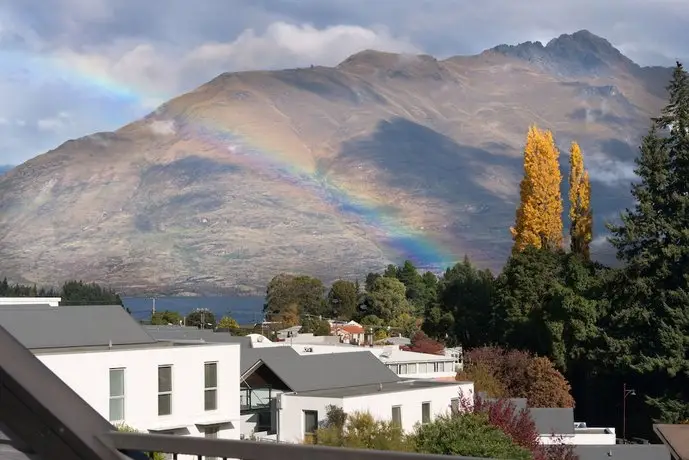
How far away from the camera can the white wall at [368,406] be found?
23.6 meters

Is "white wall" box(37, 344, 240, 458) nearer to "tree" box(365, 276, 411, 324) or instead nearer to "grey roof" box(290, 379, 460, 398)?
"grey roof" box(290, 379, 460, 398)

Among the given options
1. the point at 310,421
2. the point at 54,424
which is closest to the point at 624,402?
the point at 310,421

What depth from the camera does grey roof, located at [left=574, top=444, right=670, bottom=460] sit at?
2461 centimetres

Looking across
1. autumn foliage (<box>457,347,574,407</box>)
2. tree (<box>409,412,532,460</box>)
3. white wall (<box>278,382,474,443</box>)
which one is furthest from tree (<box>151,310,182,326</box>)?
tree (<box>409,412,532,460</box>)

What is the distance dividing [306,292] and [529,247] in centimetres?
4640

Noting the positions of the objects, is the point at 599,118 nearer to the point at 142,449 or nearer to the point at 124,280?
the point at 124,280

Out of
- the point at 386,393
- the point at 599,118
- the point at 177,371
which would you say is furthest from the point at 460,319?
the point at 599,118

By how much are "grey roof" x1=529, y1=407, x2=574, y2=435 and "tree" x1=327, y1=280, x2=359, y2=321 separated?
195 ft

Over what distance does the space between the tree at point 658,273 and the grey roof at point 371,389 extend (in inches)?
462

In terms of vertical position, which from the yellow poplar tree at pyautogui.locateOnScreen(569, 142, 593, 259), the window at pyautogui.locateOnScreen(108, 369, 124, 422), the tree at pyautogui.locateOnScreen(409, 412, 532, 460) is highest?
the yellow poplar tree at pyautogui.locateOnScreen(569, 142, 593, 259)

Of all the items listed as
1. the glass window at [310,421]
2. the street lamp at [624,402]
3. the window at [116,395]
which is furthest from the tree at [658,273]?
the window at [116,395]

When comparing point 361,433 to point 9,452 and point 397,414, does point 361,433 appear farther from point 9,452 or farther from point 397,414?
point 9,452

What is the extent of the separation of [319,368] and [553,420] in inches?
262

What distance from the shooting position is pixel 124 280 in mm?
167375
